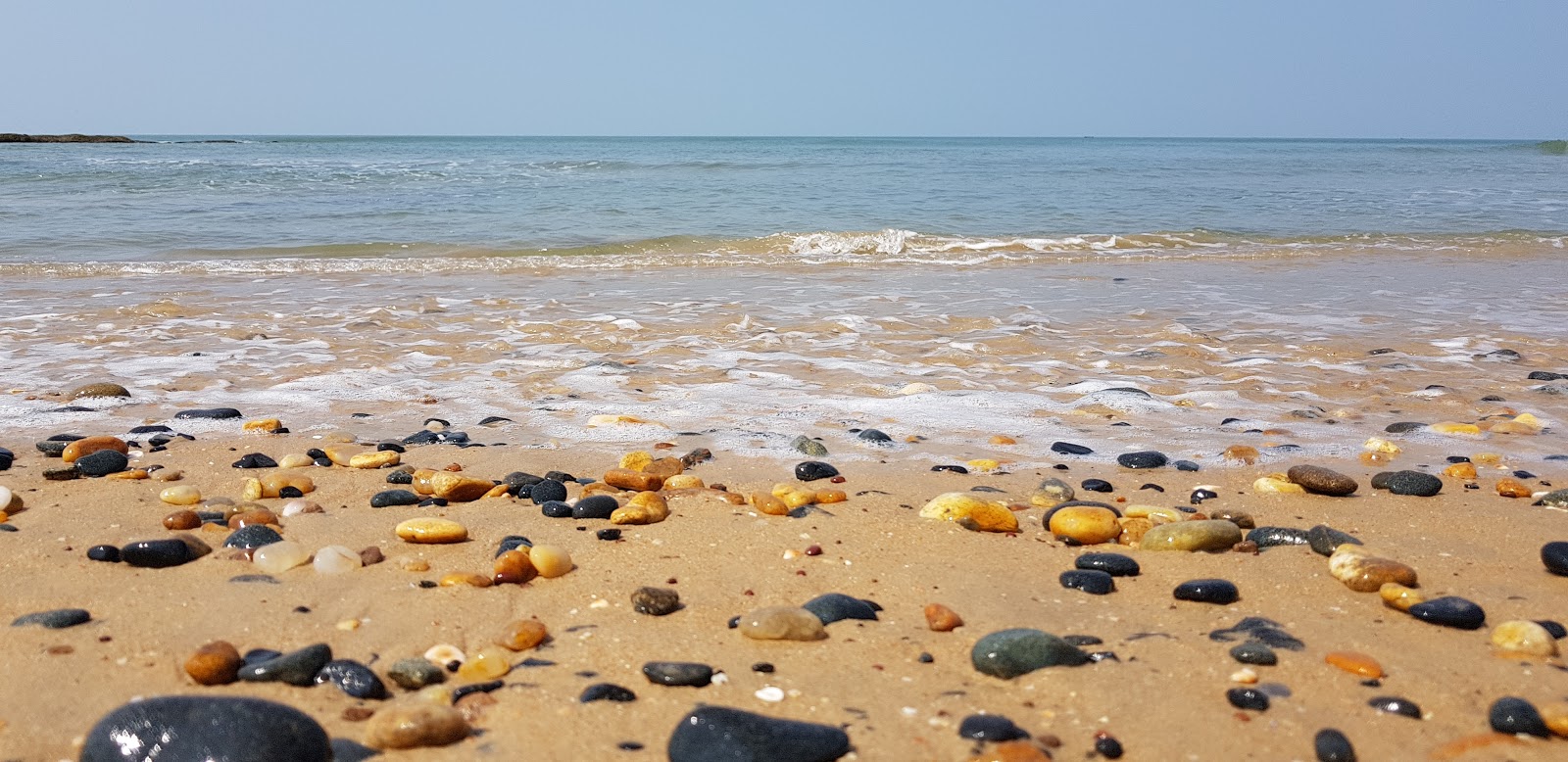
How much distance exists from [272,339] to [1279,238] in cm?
A: 1147

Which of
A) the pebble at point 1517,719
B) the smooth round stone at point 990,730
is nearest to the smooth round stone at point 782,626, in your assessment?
the smooth round stone at point 990,730

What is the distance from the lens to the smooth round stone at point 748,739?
5.15 ft

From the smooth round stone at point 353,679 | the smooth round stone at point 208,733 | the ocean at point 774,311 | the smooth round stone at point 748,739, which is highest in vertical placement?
the smooth round stone at point 208,733

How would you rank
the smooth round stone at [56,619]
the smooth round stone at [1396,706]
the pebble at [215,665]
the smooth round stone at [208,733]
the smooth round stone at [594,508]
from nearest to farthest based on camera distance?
1. the smooth round stone at [208,733]
2. the smooth round stone at [1396,706]
3. the pebble at [215,665]
4. the smooth round stone at [56,619]
5. the smooth round stone at [594,508]

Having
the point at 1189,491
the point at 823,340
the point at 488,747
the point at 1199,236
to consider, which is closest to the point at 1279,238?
the point at 1199,236

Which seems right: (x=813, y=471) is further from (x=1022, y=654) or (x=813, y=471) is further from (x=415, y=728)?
(x=415, y=728)

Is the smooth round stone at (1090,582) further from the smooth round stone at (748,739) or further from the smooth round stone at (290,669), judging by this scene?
the smooth round stone at (290,669)

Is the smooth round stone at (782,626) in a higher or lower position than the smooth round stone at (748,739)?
lower

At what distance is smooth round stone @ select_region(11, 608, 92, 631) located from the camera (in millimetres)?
2031

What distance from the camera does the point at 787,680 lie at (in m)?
1.89

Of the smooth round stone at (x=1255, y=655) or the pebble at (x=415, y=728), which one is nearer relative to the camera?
the pebble at (x=415, y=728)

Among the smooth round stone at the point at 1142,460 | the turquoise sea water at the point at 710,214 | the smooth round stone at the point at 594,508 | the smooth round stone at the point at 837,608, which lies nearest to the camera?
the smooth round stone at the point at 837,608

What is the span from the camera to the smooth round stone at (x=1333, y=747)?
1.59m

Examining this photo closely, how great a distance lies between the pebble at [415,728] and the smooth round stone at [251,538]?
104 centimetres
